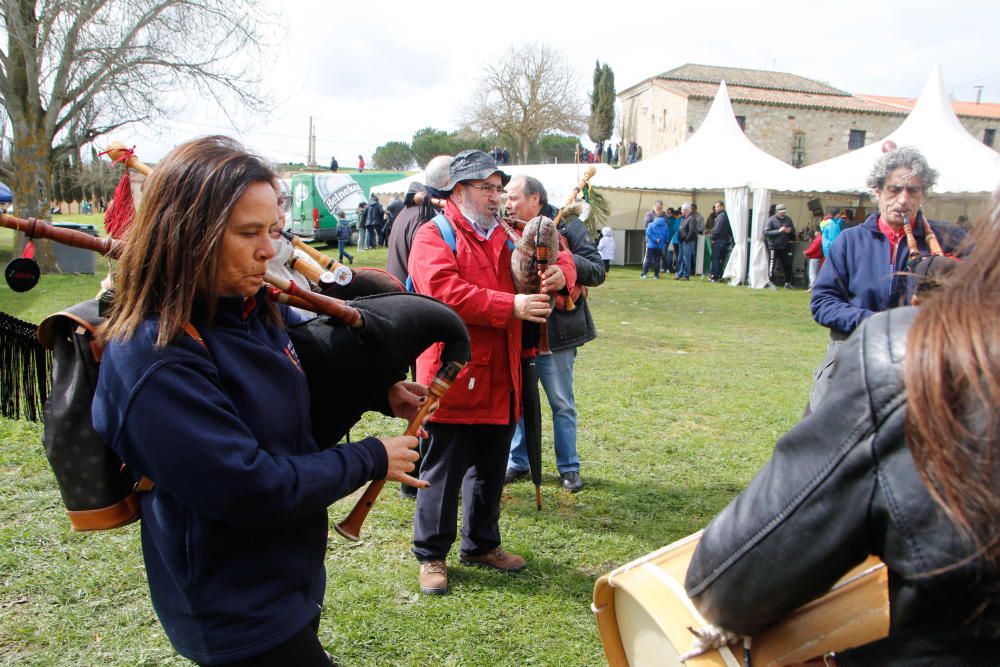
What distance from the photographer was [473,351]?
3.47 m

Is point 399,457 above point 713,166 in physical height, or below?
below

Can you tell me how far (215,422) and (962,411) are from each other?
1.25 m

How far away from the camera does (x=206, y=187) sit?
1.49m

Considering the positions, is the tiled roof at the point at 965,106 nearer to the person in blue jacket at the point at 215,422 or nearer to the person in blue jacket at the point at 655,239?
the person in blue jacket at the point at 655,239

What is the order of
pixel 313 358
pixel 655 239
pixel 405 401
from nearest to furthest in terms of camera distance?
pixel 313 358
pixel 405 401
pixel 655 239

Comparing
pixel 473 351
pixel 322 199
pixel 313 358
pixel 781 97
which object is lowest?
pixel 473 351

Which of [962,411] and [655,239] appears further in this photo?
[655,239]

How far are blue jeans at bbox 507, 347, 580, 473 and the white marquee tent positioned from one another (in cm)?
1446

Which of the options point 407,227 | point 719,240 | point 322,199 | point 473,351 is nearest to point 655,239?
point 719,240

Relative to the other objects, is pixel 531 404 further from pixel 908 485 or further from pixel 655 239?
pixel 655 239

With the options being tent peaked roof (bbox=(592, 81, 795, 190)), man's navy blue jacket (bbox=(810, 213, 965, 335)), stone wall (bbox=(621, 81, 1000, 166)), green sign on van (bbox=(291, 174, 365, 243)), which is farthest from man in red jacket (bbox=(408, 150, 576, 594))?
stone wall (bbox=(621, 81, 1000, 166))

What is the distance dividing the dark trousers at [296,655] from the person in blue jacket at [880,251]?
2.52 m

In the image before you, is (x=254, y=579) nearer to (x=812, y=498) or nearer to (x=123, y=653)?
(x=812, y=498)

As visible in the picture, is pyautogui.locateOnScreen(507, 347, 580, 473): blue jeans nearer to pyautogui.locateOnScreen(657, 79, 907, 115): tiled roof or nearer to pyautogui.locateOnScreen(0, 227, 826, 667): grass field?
pyautogui.locateOnScreen(0, 227, 826, 667): grass field
